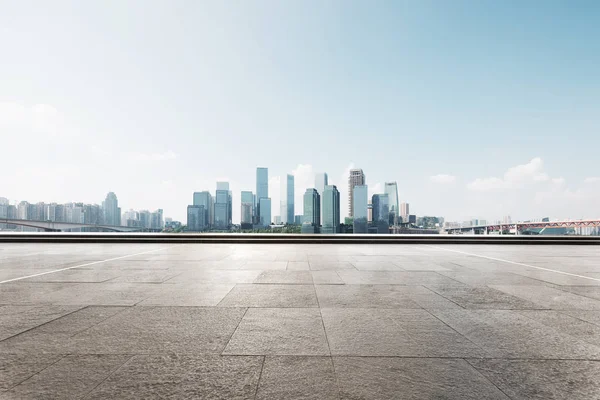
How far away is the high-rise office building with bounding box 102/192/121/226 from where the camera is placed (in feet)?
438

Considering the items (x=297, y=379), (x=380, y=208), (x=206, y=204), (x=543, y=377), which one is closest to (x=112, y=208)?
(x=206, y=204)

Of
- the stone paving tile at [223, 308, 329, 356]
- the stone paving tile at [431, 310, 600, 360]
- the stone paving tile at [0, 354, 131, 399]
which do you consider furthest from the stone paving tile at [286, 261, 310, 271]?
the stone paving tile at [0, 354, 131, 399]

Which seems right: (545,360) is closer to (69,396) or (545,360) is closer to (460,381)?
(460,381)

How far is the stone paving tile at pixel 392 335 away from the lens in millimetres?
3605

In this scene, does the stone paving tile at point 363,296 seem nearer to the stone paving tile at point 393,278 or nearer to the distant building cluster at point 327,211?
the stone paving tile at point 393,278

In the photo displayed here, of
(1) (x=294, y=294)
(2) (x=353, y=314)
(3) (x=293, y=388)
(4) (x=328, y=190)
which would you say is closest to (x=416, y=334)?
(2) (x=353, y=314)

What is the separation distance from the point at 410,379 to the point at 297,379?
3.62 ft

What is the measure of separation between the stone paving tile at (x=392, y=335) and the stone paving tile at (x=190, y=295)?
2.35 m

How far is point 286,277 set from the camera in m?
8.45

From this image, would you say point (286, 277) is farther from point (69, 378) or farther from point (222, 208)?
point (222, 208)

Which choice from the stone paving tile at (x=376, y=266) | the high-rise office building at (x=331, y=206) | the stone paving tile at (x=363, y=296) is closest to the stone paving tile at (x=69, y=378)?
the stone paving tile at (x=363, y=296)

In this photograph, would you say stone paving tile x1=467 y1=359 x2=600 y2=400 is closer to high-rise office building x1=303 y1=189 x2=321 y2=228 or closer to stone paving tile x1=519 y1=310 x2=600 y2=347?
stone paving tile x1=519 y1=310 x2=600 y2=347

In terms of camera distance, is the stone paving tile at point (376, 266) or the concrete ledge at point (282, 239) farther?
the concrete ledge at point (282, 239)

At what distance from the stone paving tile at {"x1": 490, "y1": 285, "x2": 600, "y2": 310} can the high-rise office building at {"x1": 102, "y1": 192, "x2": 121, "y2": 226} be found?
15041 centimetres
